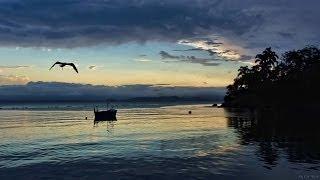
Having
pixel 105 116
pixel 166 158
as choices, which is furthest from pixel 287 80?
pixel 166 158

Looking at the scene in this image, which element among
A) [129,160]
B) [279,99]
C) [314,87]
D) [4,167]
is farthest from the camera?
[279,99]

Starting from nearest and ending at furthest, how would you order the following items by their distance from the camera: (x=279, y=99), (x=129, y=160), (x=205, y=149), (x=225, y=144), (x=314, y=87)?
(x=129, y=160)
(x=205, y=149)
(x=225, y=144)
(x=314, y=87)
(x=279, y=99)

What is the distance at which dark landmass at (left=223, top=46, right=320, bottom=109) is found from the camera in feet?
396

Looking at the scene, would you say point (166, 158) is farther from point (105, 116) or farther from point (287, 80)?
point (287, 80)

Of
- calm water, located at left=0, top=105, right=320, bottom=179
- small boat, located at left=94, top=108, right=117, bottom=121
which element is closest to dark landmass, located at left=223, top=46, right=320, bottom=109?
small boat, located at left=94, top=108, right=117, bottom=121

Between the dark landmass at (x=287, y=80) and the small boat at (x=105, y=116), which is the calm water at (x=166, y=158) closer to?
the small boat at (x=105, y=116)

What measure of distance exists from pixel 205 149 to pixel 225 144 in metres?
4.92

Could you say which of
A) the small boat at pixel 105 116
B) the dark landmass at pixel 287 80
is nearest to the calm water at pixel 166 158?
the small boat at pixel 105 116

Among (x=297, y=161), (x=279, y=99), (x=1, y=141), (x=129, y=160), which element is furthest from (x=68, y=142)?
(x=279, y=99)

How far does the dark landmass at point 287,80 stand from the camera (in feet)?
396

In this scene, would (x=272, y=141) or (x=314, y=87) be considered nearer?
(x=272, y=141)

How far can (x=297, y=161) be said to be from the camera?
34156 millimetres

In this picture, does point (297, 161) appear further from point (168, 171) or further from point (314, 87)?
point (314, 87)

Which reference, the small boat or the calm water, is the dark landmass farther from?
the calm water
